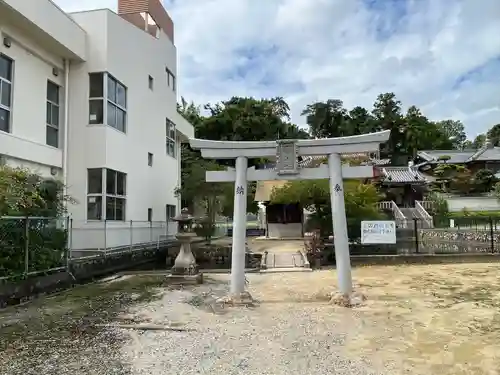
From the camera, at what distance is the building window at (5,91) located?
10.8 metres

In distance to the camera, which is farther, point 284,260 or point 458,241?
point 458,241

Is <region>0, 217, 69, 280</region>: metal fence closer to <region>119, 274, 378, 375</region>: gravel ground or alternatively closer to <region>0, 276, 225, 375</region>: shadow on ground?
<region>0, 276, 225, 375</region>: shadow on ground

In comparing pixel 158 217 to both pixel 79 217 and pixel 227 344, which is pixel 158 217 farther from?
→ pixel 227 344

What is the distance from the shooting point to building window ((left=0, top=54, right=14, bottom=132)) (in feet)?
35.4

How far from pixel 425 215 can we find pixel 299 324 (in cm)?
2317

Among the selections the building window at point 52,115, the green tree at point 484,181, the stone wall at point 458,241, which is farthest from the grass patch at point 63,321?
the green tree at point 484,181

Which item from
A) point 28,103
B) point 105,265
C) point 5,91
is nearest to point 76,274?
point 105,265

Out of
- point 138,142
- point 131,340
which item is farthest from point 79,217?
point 131,340

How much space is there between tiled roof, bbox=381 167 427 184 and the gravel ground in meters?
27.9

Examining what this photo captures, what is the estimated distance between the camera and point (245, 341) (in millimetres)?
5715

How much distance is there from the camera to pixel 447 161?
42688mm

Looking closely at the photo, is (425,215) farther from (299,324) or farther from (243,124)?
(299,324)

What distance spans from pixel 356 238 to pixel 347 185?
2.84m

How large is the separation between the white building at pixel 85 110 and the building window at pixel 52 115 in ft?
0.10
